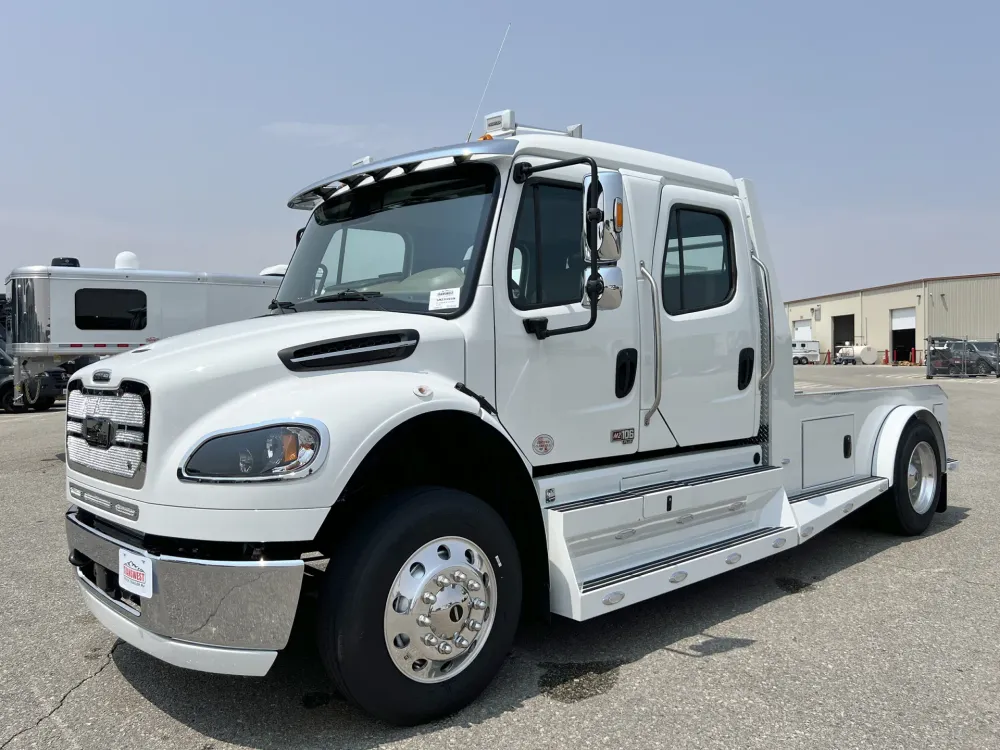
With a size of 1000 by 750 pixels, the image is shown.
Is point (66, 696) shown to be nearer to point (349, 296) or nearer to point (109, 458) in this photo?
point (109, 458)

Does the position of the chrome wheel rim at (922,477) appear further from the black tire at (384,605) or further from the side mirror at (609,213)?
the black tire at (384,605)

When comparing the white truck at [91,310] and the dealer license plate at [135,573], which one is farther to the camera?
the white truck at [91,310]

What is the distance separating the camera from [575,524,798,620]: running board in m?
3.48

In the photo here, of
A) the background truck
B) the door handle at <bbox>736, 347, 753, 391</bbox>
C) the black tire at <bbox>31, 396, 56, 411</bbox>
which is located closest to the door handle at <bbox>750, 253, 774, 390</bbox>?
the door handle at <bbox>736, 347, 753, 391</bbox>

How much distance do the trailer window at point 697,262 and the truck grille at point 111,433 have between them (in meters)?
2.66

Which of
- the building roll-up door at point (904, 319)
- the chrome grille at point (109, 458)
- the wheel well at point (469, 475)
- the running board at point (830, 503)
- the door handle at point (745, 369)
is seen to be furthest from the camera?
the building roll-up door at point (904, 319)

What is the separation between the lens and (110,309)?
1455 cm

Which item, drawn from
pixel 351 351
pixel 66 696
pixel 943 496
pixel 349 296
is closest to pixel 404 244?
pixel 349 296

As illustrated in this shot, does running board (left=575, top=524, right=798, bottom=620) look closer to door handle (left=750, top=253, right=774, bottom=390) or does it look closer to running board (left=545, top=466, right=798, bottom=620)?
running board (left=545, top=466, right=798, bottom=620)

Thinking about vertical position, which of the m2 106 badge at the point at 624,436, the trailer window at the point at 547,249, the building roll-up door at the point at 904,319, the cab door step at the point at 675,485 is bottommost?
the cab door step at the point at 675,485

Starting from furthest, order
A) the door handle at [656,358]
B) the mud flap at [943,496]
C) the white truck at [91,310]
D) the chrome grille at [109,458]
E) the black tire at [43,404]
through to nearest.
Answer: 1. the black tire at [43,404]
2. the white truck at [91,310]
3. the mud flap at [943,496]
4. the door handle at [656,358]
5. the chrome grille at [109,458]

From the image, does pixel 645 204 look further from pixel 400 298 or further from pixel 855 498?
pixel 855 498

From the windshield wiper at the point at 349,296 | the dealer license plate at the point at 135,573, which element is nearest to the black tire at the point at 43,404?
the windshield wiper at the point at 349,296

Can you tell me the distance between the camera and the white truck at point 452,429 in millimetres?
2752
